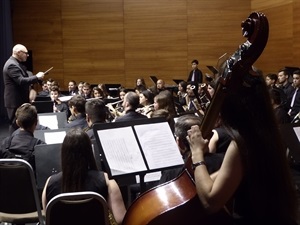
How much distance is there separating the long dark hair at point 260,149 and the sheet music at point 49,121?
16.0 ft

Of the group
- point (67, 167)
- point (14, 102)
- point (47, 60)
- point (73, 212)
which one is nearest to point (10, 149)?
point (67, 167)

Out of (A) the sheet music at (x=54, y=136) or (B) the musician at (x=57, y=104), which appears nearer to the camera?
(A) the sheet music at (x=54, y=136)

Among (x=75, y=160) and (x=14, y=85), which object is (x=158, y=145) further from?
(x=14, y=85)

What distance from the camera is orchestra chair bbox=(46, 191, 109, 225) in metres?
2.59

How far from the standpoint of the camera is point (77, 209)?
2.62m

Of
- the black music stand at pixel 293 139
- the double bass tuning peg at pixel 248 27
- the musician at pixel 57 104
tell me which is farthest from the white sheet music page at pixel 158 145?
the musician at pixel 57 104

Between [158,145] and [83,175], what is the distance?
2.85ft

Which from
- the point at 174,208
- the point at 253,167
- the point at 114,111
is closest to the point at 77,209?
the point at 174,208

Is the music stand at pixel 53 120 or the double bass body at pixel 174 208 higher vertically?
the double bass body at pixel 174 208

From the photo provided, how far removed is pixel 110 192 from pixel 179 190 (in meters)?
1.05

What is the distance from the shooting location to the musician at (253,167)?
180 cm

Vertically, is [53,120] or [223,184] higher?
[223,184]

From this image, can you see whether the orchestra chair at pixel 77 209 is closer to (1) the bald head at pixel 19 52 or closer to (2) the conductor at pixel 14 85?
(2) the conductor at pixel 14 85

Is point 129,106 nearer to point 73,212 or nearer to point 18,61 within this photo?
point 18,61
